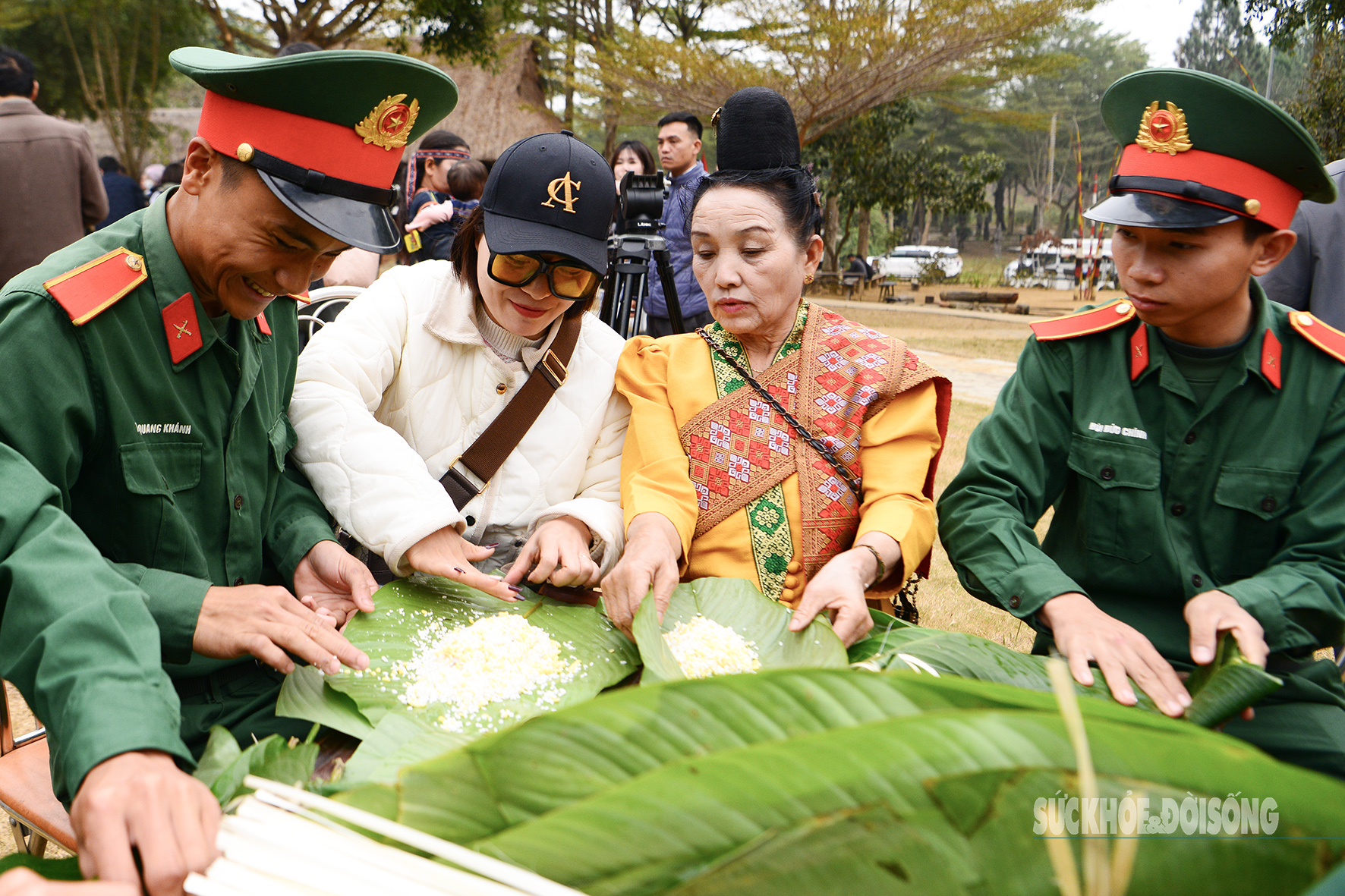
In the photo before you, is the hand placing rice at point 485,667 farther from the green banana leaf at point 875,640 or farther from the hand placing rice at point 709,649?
the green banana leaf at point 875,640

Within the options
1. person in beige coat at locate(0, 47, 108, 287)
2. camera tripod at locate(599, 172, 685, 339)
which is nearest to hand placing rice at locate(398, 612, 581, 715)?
camera tripod at locate(599, 172, 685, 339)

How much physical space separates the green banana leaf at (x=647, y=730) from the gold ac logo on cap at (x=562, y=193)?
4.35 ft

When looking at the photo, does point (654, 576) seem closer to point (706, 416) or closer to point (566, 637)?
point (566, 637)

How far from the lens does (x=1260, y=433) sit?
5.65 ft

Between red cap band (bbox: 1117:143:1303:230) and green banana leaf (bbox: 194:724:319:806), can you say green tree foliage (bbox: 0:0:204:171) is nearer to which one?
red cap band (bbox: 1117:143:1303:230)

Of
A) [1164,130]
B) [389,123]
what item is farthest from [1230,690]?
[389,123]

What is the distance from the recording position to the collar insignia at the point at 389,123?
1.50 meters

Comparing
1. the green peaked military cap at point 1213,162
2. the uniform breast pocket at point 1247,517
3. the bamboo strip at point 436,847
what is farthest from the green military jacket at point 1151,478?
the bamboo strip at point 436,847

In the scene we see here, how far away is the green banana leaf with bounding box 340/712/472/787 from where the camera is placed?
1.00 meters

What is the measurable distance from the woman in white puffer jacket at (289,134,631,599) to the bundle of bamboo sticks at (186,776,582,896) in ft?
2.81

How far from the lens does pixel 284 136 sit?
1.42 meters

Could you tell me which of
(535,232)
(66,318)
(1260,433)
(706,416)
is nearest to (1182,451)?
(1260,433)

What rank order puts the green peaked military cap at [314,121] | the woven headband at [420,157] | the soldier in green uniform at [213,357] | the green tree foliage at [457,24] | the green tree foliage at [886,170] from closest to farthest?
the soldier in green uniform at [213,357], the green peaked military cap at [314,121], the woven headband at [420,157], the green tree foliage at [457,24], the green tree foliage at [886,170]

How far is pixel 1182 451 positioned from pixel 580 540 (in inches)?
47.4
